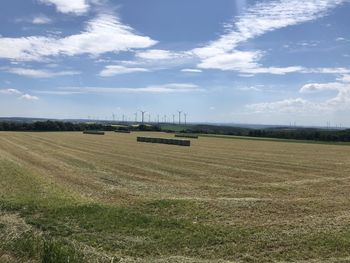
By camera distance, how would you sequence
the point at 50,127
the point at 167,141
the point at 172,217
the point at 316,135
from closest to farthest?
the point at 172,217 < the point at 167,141 < the point at 316,135 < the point at 50,127

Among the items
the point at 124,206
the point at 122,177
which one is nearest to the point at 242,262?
the point at 124,206

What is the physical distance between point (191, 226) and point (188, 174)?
43.8ft

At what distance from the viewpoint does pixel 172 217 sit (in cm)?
1538

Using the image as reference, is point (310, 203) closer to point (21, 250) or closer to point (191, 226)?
point (191, 226)

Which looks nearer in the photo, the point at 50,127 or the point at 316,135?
the point at 316,135

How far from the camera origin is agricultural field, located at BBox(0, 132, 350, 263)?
11.4 m

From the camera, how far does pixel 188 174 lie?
27.3m

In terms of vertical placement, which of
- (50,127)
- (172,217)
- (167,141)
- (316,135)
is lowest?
(172,217)

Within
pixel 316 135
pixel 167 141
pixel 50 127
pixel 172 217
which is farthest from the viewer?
pixel 50 127

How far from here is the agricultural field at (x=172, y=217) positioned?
11398 mm

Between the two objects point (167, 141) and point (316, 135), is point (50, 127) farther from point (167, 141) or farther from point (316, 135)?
point (316, 135)

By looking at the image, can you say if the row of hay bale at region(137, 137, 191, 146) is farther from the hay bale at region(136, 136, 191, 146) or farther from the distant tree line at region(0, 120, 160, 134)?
the distant tree line at region(0, 120, 160, 134)

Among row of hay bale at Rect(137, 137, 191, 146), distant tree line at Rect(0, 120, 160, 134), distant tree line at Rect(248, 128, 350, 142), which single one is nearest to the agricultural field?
row of hay bale at Rect(137, 137, 191, 146)

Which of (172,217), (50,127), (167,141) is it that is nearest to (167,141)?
(167,141)
